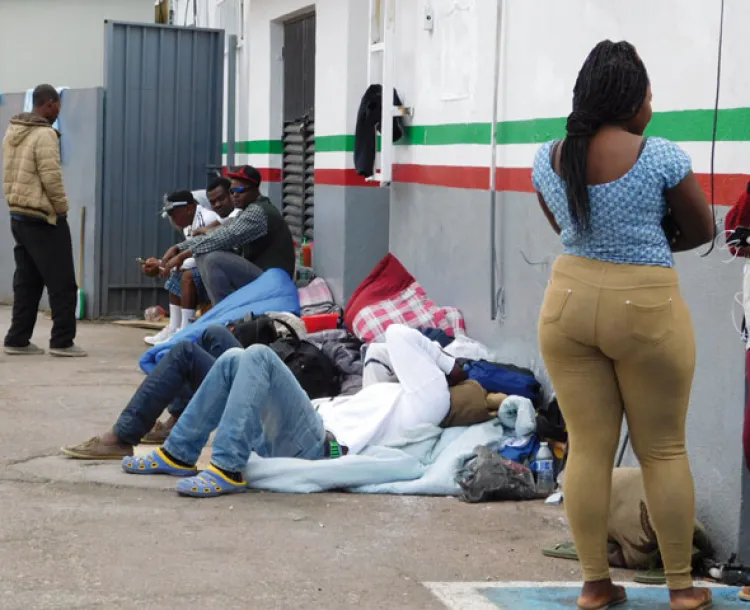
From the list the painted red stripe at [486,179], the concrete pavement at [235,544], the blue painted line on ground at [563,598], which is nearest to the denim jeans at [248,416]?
the concrete pavement at [235,544]

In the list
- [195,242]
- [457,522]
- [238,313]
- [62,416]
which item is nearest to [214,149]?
[195,242]

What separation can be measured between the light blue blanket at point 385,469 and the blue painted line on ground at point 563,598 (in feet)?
5.33

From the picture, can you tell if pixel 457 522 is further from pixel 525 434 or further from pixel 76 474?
pixel 76 474

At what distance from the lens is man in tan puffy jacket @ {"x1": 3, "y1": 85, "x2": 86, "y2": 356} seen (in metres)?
9.91

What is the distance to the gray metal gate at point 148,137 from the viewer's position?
40.9ft

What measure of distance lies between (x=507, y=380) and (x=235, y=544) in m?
2.15

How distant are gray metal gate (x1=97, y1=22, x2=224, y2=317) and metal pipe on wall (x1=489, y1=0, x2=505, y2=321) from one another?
5589 millimetres

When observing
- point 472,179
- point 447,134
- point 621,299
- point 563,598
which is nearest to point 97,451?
point 472,179

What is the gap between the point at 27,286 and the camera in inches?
403

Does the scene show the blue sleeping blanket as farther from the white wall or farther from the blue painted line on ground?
the white wall

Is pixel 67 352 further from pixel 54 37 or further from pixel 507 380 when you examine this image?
pixel 54 37

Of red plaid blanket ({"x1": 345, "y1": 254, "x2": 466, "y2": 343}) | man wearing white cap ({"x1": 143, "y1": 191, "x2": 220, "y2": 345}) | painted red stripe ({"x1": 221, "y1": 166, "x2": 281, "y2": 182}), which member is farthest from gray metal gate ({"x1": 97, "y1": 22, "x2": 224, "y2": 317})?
red plaid blanket ({"x1": 345, "y1": 254, "x2": 466, "y2": 343})

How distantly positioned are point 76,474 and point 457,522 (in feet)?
6.01

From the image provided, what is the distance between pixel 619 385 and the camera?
167 inches
